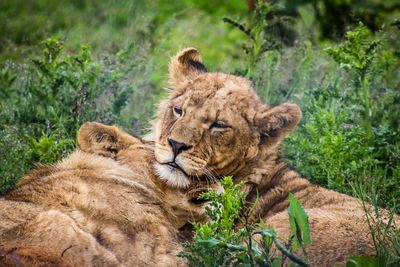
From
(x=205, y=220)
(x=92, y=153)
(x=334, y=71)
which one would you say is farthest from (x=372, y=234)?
(x=334, y=71)

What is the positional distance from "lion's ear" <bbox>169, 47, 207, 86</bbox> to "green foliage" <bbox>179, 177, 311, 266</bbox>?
181 cm

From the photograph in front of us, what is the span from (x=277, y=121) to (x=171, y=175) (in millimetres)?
838

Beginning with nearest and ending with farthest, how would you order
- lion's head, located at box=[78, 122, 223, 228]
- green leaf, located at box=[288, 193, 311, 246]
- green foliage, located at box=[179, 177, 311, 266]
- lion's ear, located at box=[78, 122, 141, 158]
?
green foliage, located at box=[179, 177, 311, 266], green leaf, located at box=[288, 193, 311, 246], lion's head, located at box=[78, 122, 223, 228], lion's ear, located at box=[78, 122, 141, 158]

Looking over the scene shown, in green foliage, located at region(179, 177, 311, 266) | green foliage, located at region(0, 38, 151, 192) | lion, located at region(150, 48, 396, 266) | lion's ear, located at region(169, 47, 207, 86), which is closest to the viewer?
green foliage, located at region(179, 177, 311, 266)

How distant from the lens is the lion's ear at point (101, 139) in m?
6.71

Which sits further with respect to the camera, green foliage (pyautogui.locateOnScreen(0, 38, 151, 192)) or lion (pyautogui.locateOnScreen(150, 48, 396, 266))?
green foliage (pyautogui.locateOnScreen(0, 38, 151, 192))

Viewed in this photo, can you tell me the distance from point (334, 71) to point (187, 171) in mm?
2675

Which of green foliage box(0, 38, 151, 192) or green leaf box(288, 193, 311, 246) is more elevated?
green leaf box(288, 193, 311, 246)

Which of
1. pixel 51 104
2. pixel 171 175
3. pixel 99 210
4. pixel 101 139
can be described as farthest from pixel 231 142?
pixel 51 104

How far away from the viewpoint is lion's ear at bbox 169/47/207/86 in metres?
7.38

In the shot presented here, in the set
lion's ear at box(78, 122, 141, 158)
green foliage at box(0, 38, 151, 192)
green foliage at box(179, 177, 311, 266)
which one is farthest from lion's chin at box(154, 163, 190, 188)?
green foliage at box(179, 177, 311, 266)

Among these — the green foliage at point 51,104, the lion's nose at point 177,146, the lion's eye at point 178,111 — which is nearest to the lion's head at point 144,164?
the lion's nose at point 177,146

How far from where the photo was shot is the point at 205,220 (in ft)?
21.5

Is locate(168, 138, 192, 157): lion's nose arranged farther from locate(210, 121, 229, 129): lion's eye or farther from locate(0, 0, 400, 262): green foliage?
locate(0, 0, 400, 262): green foliage
